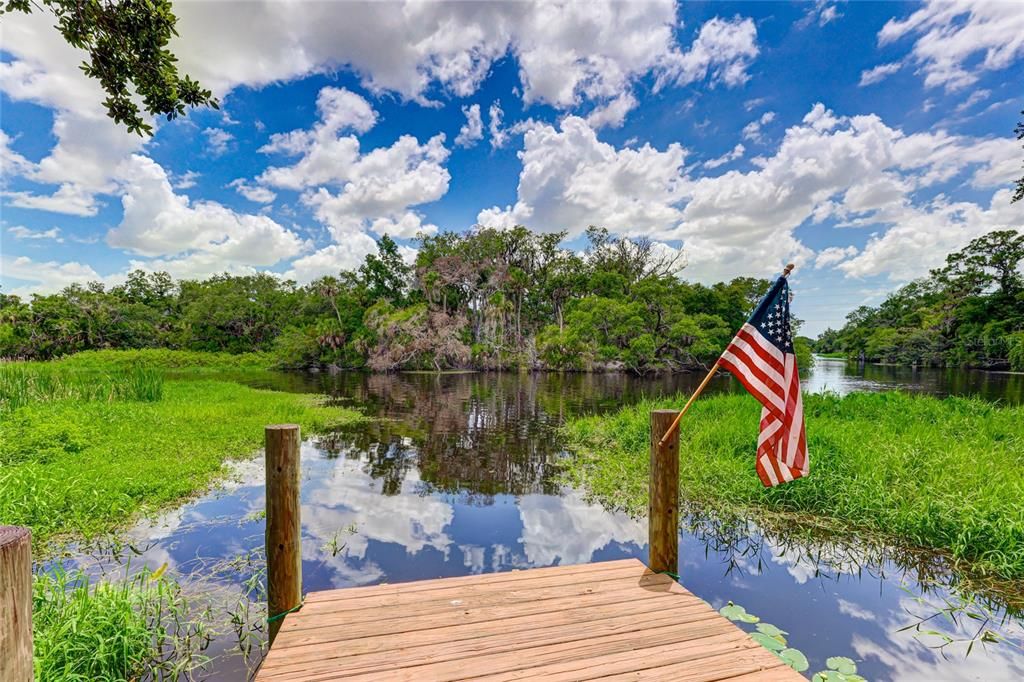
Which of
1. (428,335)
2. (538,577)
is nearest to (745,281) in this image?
(428,335)

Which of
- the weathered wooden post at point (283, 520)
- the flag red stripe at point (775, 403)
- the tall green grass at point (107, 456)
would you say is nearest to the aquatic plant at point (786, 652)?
the flag red stripe at point (775, 403)

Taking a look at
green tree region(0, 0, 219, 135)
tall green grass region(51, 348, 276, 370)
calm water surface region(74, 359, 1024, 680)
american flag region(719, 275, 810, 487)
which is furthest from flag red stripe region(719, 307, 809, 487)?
tall green grass region(51, 348, 276, 370)

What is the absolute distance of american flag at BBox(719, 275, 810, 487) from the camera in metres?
3.28

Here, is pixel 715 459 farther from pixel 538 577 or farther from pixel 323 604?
pixel 323 604

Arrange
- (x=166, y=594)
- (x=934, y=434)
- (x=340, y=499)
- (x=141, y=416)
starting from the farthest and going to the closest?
(x=141, y=416), (x=934, y=434), (x=340, y=499), (x=166, y=594)

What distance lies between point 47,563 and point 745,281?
45.2 meters

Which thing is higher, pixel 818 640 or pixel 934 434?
pixel 934 434

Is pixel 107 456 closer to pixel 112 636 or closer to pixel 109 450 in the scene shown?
pixel 109 450

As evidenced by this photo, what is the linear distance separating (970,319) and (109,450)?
2214 inches

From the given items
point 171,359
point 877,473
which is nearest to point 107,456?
point 877,473

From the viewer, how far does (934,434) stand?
7723 millimetres

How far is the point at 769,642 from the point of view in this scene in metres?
3.50

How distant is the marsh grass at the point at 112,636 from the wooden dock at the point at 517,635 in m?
1.05

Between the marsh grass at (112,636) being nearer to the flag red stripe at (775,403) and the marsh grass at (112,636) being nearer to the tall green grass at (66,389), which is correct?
the flag red stripe at (775,403)
